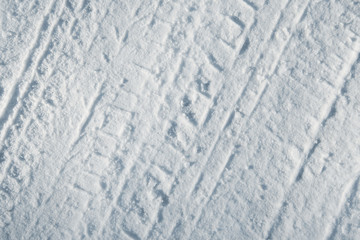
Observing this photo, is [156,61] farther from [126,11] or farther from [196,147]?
[196,147]

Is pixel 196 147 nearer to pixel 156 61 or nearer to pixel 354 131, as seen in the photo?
pixel 156 61

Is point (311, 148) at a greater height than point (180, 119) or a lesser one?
greater

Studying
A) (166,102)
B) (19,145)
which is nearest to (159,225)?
(166,102)

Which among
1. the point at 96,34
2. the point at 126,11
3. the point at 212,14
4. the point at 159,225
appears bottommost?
the point at 159,225

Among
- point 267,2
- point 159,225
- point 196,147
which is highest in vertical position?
point 267,2

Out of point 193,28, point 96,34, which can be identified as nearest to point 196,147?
point 193,28

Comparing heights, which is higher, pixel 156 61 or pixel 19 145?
pixel 156 61
